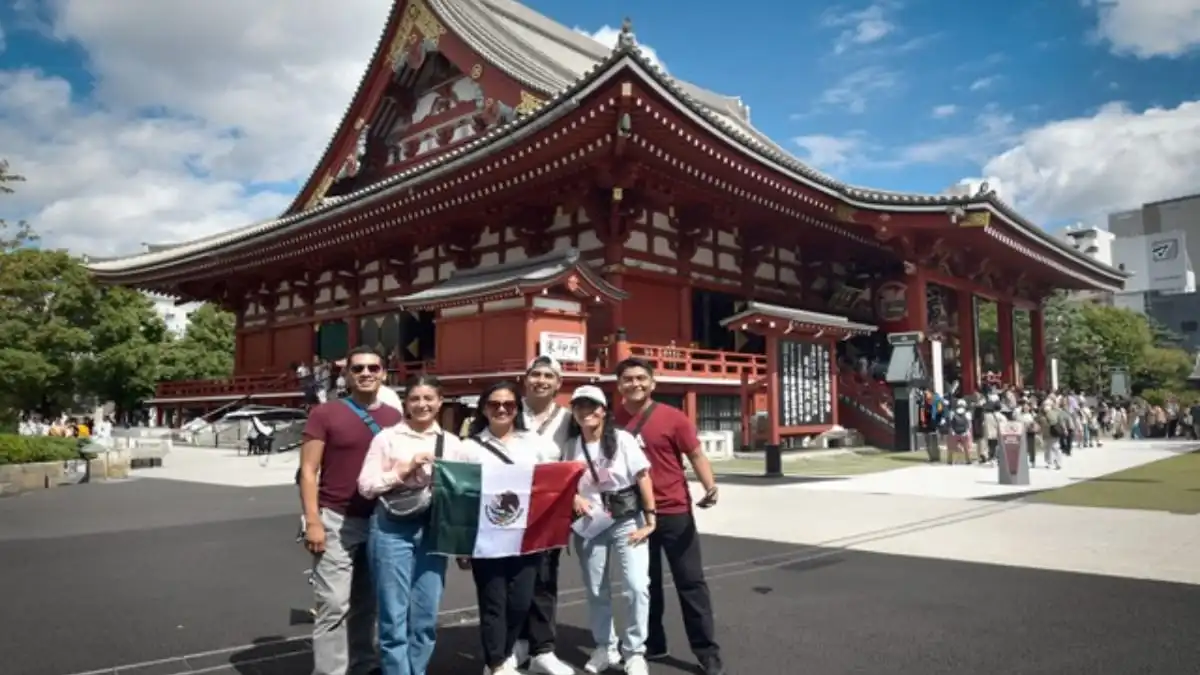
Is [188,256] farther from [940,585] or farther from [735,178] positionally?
[940,585]

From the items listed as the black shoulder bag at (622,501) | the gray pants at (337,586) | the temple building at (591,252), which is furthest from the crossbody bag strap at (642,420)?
the temple building at (591,252)

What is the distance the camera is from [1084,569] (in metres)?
6.70

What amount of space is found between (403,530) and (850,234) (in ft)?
66.0

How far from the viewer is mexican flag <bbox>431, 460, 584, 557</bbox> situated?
13.4 feet

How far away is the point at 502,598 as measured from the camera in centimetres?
425

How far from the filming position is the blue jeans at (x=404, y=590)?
3.96m

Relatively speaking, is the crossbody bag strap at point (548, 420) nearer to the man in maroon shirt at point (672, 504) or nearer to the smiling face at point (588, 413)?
the smiling face at point (588, 413)

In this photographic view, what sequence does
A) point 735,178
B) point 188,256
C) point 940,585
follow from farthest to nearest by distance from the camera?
1. point 188,256
2. point 735,178
3. point 940,585

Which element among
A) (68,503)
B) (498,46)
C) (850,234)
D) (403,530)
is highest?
(498,46)

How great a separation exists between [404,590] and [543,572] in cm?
97

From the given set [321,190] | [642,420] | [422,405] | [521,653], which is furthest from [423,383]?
[321,190]

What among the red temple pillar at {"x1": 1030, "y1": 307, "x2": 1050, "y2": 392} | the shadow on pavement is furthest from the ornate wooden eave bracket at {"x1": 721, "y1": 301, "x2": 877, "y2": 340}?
the red temple pillar at {"x1": 1030, "y1": 307, "x2": 1050, "y2": 392}

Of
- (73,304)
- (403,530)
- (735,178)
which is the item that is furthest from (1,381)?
(403,530)

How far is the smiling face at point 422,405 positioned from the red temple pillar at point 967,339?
23379 mm
